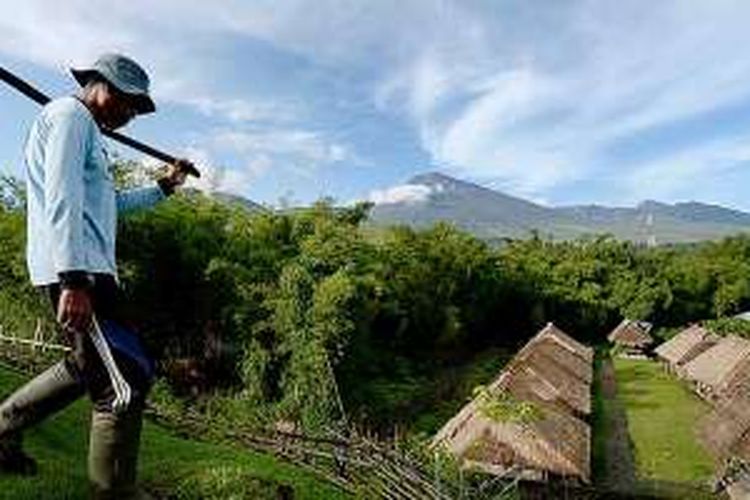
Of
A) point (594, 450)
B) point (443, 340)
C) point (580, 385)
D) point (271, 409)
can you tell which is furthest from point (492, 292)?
point (271, 409)

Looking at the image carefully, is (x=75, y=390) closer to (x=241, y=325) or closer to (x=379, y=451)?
(x=379, y=451)

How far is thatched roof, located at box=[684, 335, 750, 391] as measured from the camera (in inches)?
1300

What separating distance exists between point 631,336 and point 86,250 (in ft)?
162

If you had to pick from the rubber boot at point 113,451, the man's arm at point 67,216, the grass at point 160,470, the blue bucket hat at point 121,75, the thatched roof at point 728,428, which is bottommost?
the thatched roof at point 728,428

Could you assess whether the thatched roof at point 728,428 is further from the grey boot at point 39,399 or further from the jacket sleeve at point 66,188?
the jacket sleeve at point 66,188

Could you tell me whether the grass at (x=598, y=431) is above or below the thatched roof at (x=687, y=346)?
below

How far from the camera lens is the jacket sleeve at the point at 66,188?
327cm

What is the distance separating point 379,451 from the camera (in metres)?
13.6

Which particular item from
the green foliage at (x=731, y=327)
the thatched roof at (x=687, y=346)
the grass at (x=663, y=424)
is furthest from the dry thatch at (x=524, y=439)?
the green foliage at (x=731, y=327)

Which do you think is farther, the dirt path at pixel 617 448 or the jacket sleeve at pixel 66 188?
the dirt path at pixel 617 448

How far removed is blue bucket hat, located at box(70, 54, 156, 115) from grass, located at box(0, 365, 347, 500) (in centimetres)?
191

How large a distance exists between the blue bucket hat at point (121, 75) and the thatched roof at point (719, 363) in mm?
30970

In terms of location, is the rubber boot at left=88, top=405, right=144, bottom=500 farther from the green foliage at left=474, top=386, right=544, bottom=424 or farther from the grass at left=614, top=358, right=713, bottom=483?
the grass at left=614, top=358, right=713, bottom=483

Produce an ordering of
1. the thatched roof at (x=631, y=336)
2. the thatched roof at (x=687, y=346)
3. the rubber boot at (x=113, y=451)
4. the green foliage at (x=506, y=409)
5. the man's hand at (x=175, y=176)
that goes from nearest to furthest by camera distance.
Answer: the rubber boot at (x=113, y=451)
the man's hand at (x=175, y=176)
the green foliage at (x=506, y=409)
the thatched roof at (x=687, y=346)
the thatched roof at (x=631, y=336)
